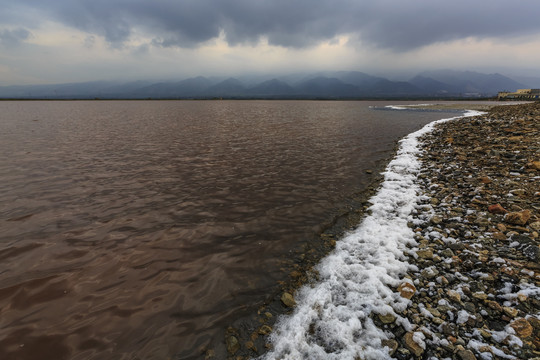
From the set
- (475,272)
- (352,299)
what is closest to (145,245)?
(352,299)

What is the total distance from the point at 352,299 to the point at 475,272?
3.16 meters

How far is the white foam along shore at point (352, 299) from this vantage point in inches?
179

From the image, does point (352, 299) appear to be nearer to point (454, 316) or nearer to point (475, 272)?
point (454, 316)

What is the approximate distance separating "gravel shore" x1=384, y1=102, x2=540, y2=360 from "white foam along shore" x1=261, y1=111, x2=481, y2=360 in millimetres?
281

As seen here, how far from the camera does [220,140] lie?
86.6 ft

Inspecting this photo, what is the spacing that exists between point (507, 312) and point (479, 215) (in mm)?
4657

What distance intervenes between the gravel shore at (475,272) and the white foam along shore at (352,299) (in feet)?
0.92

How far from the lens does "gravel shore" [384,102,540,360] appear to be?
4.22 metres

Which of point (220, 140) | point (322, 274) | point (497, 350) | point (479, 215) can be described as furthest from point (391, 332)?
point (220, 140)

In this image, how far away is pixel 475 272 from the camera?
5805 millimetres

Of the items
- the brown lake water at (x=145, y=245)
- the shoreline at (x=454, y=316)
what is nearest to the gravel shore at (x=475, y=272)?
the shoreline at (x=454, y=316)

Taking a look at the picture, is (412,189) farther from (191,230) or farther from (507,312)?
(191,230)

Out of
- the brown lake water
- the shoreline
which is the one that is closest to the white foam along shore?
the shoreline

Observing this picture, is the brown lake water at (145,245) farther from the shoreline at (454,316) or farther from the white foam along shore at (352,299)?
the shoreline at (454,316)
